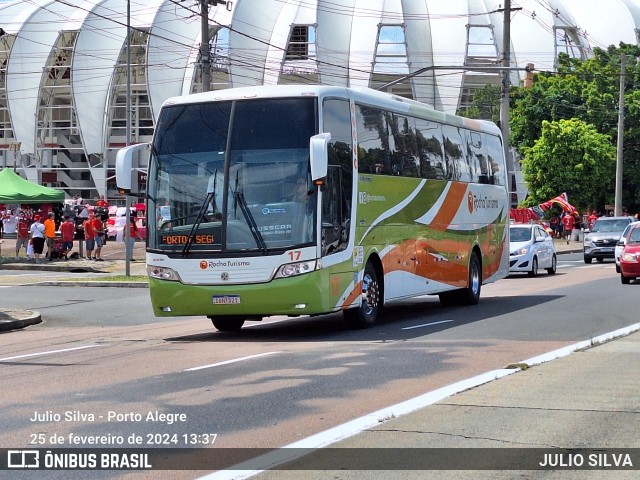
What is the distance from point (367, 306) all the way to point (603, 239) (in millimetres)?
26120

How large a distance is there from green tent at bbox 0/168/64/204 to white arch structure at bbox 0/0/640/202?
3959 centimetres

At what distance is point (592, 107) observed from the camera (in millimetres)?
70625

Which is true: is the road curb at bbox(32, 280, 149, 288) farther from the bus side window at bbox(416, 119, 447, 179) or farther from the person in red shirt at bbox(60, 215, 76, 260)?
the bus side window at bbox(416, 119, 447, 179)

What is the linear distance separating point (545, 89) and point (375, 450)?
6741 cm

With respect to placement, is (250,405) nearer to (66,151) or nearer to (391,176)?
(391,176)

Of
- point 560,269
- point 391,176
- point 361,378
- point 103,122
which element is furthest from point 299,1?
point 361,378

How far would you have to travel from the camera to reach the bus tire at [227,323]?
59.7 ft

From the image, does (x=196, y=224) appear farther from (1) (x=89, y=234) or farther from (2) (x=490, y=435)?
(1) (x=89, y=234)

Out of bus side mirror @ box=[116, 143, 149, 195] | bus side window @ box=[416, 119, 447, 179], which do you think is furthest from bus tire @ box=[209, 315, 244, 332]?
bus side window @ box=[416, 119, 447, 179]

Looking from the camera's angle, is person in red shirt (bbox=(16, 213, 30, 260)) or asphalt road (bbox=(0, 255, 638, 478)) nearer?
asphalt road (bbox=(0, 255, 638, 478))

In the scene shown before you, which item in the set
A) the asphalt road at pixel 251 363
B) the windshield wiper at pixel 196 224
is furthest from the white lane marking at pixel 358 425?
the windshield wiper at pixel 196 224

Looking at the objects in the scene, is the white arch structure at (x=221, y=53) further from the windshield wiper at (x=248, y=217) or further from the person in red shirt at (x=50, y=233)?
the windshield wiper at (x=248, y=217)

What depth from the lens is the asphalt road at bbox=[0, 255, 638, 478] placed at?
9.37 m

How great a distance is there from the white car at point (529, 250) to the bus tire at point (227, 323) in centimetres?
1620
